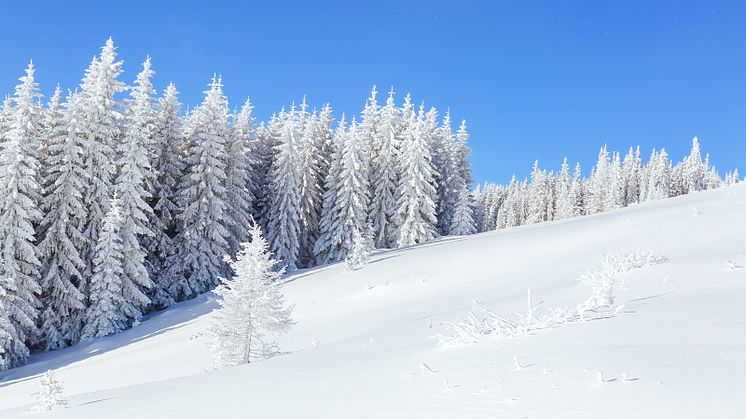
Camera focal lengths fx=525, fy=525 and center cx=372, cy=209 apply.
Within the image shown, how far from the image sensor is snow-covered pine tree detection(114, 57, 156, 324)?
29.4m

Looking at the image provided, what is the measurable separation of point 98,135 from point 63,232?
618cm

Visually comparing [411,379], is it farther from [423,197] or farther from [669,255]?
[423,197]

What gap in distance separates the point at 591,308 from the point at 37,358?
2788 centimetres

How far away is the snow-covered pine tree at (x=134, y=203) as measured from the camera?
29.4 metres

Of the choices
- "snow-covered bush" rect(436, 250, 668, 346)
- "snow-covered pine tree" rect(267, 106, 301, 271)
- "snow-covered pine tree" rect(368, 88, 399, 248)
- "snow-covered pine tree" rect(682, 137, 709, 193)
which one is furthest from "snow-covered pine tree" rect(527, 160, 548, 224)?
"snow-covered bush" rect(436, 250, 668, 346)

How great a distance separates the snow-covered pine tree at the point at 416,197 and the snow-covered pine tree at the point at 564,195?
1718 inches

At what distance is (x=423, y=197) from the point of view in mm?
45406

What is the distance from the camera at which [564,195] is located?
292ft

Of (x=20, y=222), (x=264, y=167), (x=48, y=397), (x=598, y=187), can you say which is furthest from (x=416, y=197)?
(x=598, y=187)

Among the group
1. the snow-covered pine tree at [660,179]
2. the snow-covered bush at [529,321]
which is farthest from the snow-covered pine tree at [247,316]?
the snow-covered pine tree at [660,179]

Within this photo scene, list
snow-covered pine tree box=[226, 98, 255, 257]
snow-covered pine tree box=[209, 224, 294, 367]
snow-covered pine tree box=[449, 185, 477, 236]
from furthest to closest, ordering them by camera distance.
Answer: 1. snow-covered pine tree box=[449, 185, 477, 236]
2. snow-covered pine tree box=[226, 98, 255, 257]
3. snow-covered pine tree box=[209, 224, 294, 367]

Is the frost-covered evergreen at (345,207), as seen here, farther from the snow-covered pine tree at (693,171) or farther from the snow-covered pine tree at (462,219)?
the snow-covered pine tree at (693,171)

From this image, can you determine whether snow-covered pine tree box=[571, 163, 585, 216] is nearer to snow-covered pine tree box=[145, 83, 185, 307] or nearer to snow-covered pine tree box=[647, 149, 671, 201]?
snow-covered pine tree box=[647, 149, 671, 201]

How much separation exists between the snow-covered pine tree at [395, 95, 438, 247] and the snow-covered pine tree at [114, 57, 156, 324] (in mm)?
21207
